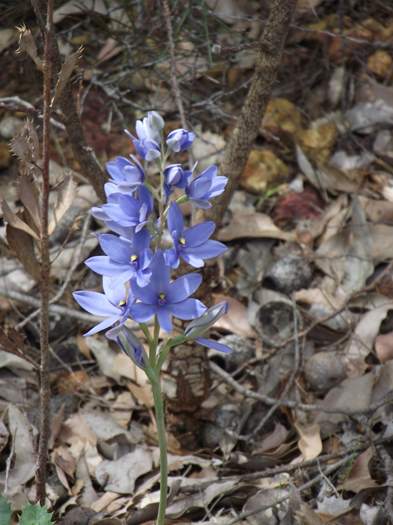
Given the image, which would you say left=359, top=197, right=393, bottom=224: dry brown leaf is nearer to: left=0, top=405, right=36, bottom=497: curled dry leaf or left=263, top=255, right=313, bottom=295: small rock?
left=263, top=255, right=313, bottom=295: small rock

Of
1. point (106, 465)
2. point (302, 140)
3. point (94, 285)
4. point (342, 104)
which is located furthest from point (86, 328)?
point (342, 104)

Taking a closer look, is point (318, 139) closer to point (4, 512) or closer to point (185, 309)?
point (185, 309)

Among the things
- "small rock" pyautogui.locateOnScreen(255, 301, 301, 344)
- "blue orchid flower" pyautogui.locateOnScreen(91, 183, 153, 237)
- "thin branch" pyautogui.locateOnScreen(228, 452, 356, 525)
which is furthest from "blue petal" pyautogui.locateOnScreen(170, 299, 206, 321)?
"small rock" pyautogui.locateOnScreen(255, 301, 301, 344)

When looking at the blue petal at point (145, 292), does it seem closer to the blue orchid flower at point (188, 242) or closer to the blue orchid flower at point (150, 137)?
the blue orchid flower at point (188, 242)

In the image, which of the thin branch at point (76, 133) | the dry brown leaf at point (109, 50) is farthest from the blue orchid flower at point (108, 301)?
the dry brown leaf at point (109, 50)

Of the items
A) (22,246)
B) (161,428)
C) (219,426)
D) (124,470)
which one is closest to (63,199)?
(22,246)
